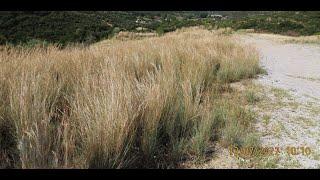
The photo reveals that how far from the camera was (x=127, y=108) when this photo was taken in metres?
3.10

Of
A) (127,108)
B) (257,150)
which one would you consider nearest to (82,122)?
(127,108)

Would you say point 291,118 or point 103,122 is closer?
point 103,122
